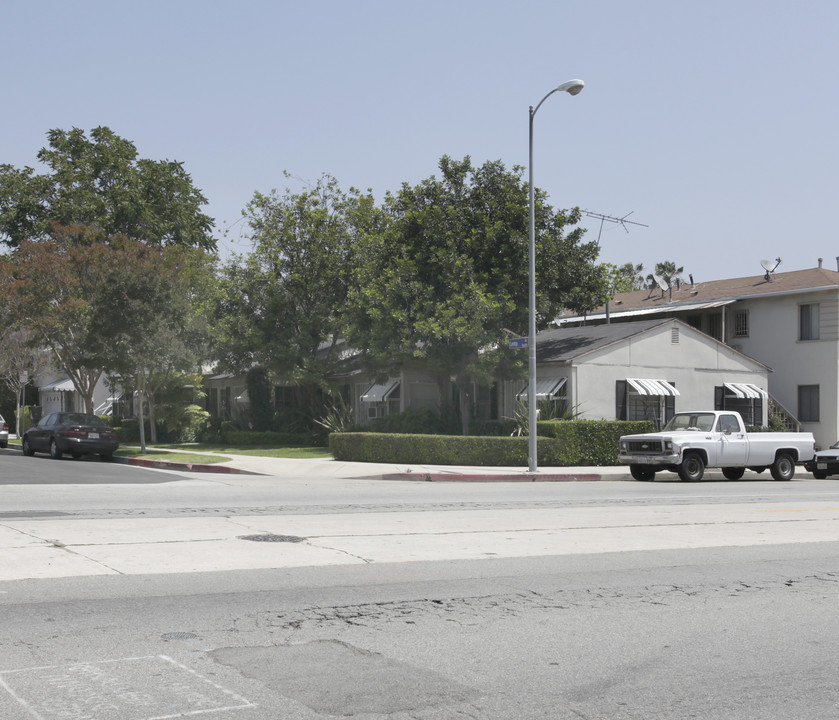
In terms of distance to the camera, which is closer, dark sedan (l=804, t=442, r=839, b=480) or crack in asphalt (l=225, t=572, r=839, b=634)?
crack in asphalt (l=225, t=572, r=839, b=634)

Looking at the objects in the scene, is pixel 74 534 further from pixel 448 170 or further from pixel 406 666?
pixel 448 170

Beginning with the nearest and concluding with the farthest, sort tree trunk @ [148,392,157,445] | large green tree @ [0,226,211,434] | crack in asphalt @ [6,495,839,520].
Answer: crack in asphalt @ [6,495,839,520] → large green tree @ [0,226,211,434] → tree trunk @ [148,392,157,445]

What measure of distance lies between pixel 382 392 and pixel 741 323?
15.8 meters

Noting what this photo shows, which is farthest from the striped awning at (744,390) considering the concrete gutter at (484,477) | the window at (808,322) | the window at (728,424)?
the concrete gutter at (484,477)

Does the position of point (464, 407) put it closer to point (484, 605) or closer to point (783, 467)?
point (783, 467)

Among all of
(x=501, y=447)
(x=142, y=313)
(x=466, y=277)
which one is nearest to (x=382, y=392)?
(x=466, y=277)

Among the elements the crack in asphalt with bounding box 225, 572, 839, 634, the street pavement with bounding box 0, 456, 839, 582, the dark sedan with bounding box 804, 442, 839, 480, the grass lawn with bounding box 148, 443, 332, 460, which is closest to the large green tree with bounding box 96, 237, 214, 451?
the grass lawn with bounding box 148, 443, 332, 460

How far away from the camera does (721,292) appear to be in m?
41.3

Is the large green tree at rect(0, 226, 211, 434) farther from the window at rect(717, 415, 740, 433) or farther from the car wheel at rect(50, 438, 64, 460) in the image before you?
the window at rect(717, 415, 740, 433)

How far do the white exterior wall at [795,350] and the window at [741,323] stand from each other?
0.13 meters

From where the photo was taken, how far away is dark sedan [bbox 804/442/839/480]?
90.4 ft

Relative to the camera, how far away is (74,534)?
36.8 ft

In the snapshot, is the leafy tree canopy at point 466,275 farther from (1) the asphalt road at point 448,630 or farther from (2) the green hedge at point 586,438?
(1) the asphalt road at point 448,630

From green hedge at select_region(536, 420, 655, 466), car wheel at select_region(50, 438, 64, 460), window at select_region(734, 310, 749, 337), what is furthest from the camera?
window at select_region(734, 310, 749, 337)
